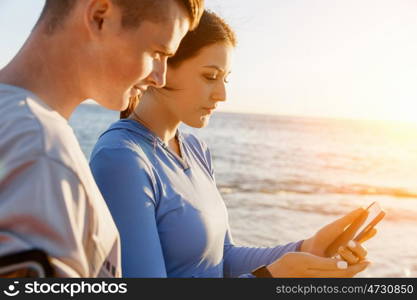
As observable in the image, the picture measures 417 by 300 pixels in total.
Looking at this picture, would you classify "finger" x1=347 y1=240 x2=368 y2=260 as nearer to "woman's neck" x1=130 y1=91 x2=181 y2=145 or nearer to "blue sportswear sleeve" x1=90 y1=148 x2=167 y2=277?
"blue sportswear sleeve" x1=90 y1=148 x2=167 y2=277

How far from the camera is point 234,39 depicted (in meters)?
2.77

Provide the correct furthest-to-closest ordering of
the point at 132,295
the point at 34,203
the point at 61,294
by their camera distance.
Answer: the point at 132,295, the point at 61,294, the point at 34,203

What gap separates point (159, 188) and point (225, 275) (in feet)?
2.50

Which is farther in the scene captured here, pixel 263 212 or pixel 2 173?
pixel 263 212

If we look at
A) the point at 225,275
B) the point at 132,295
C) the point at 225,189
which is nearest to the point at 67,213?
the point at 132,295

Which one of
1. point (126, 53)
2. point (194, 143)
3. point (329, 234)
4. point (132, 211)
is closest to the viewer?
point (126, 53)

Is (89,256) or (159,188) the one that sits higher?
(159,188)

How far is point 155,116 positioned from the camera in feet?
8.43

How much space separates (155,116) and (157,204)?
1.72 feet

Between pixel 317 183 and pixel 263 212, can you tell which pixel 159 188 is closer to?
pixel 263 212

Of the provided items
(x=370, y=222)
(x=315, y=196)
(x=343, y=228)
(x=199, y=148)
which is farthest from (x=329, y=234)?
(x=315, y=196)

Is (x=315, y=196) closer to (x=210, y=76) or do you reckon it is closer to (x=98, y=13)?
(x=210, y=76)

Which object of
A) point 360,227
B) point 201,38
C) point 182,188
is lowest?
point 360,227

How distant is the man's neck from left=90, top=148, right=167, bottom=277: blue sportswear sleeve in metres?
0.79
